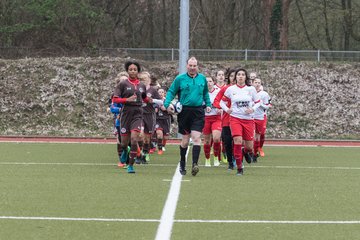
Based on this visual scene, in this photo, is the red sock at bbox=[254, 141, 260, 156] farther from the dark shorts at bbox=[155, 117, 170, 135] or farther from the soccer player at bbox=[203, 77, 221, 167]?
the dark shorts at bbox=[155, 117, 170, 135]

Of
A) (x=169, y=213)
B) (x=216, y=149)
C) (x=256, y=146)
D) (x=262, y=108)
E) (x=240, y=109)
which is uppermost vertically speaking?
(x=240, y=109)

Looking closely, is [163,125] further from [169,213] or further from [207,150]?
[169,213]

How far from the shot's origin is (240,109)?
13523mm

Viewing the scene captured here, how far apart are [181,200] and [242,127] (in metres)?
4.03

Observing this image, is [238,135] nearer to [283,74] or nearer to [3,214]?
[3,214]

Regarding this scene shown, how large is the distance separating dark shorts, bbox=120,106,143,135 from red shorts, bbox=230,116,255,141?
1.61 metres

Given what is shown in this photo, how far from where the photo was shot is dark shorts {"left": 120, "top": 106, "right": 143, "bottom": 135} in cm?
1355

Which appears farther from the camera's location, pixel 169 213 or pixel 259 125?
pixel 259 125

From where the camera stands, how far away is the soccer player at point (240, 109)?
13414 millimetres

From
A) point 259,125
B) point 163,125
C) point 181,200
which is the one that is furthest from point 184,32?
point 181,200

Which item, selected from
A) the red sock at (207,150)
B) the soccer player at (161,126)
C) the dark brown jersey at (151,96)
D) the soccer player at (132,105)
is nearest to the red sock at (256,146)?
the red sock at (207,150)

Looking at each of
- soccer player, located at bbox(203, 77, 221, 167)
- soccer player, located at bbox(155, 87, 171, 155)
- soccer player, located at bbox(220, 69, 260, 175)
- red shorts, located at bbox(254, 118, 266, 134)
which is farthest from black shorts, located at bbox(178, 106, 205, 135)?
soccer player, located at bbox(155, 87, 171, 155)

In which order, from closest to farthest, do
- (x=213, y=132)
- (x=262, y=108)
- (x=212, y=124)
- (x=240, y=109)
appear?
1. (x=240, y=109)
2. (x=213, y=132)
3. (x=212, y=124)
4. (x=262, y=108)

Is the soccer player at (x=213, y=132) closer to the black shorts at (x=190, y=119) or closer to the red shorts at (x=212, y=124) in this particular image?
the red shorts at (x=212, y=124)
